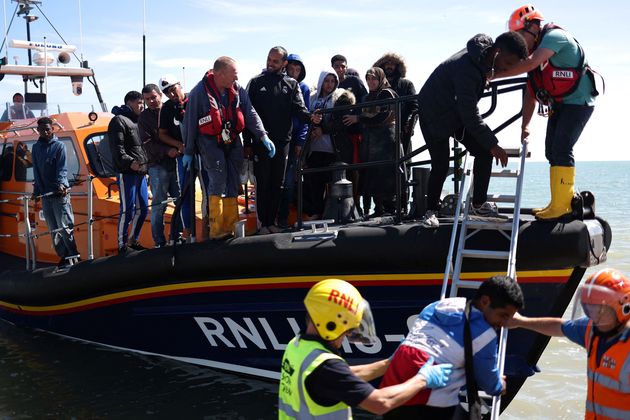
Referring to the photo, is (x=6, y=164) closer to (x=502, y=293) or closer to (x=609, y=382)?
(x=502, y=293)

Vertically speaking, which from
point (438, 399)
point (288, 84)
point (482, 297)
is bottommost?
point (438, 399)

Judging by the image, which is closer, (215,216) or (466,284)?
(466,284)

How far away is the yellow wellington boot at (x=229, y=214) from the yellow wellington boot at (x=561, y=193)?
217cm

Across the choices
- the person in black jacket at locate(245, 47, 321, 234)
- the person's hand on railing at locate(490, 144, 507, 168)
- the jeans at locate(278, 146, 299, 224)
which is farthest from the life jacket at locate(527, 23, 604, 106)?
the jeans at locate(278, 146, 299, 224)

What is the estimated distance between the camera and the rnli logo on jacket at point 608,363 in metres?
2.76

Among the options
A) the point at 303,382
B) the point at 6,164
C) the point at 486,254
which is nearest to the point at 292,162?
the point at 486,254

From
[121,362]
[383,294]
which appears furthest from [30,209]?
[383,294]

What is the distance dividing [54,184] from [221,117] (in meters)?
1.97

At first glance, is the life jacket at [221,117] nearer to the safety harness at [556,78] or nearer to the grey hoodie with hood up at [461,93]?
the grey hoodie with hood up at [461,93]

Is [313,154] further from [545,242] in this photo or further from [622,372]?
[622,372]

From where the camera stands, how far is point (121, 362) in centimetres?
615

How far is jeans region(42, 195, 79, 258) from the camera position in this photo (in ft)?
20.0

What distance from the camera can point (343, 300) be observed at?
2.63 m

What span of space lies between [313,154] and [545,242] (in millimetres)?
Result: 2135
